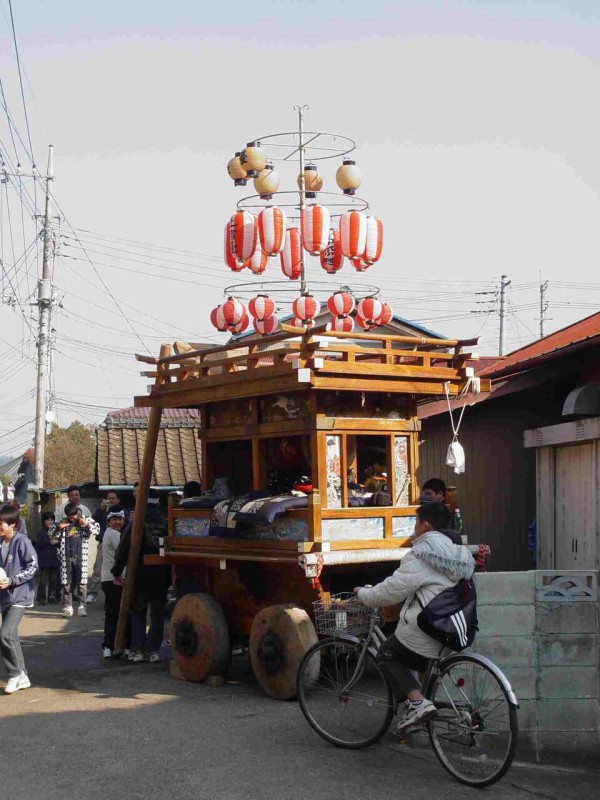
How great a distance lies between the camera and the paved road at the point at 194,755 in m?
6.86

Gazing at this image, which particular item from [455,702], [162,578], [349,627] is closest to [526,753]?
[455,702]

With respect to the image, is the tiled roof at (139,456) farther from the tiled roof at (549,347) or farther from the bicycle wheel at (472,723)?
the bicycle wheel at (472,723)

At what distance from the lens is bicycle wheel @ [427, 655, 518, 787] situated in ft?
22.2

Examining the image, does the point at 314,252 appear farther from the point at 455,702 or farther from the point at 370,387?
the point at 455,702

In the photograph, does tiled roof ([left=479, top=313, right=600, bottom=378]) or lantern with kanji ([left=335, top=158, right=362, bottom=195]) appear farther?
lantern with kanji ([left=335, top=158, right=362, bottom=195])

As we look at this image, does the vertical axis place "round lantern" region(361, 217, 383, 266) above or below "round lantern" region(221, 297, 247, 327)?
above

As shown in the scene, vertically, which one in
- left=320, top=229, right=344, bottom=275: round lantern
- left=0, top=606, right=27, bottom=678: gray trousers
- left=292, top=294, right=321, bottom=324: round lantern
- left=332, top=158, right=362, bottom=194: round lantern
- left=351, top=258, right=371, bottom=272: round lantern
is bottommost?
left=0, top=606, right=27, bottom=678: gray trousers

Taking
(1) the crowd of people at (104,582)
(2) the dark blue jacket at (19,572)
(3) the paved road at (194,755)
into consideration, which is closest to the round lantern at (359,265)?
(1) the crowd of people at (104,582)

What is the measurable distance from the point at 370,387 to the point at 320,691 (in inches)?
132

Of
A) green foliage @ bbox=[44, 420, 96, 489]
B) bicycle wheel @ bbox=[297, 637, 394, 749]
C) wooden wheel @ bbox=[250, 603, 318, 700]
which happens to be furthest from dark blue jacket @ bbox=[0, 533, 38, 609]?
green foliage @ bbox=[44, 420, 96, 489]

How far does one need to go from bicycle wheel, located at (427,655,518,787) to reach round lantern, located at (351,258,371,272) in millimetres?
11680

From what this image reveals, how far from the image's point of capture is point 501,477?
1459cm

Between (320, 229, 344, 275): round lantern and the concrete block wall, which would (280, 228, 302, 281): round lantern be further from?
the concrete block wall

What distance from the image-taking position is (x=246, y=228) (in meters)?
17.8
